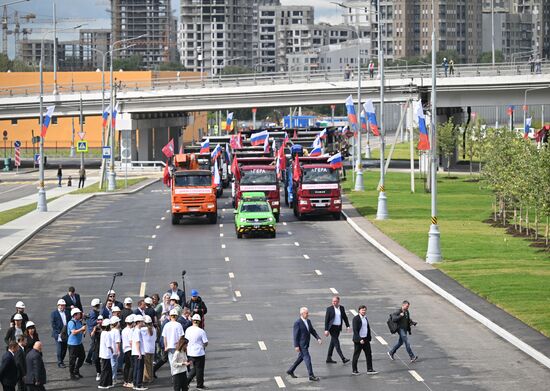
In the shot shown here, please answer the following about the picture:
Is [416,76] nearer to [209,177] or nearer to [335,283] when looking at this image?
[209,177]

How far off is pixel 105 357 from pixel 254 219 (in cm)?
2943

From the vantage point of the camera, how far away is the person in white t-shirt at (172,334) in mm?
26562

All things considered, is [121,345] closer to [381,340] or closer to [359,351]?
[359,351]

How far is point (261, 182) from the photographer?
6500 centimetres

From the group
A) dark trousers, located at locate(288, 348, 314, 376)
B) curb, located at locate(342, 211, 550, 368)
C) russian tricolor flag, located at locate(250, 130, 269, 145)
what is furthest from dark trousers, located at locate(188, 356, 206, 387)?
russian tricolor flag, located at locate(250, 130, 269, 145)

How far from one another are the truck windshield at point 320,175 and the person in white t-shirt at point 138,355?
125 ft

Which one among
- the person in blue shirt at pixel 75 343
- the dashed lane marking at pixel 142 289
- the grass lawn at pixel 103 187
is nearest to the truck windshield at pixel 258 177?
the dashed lane marking at pixel 142 289

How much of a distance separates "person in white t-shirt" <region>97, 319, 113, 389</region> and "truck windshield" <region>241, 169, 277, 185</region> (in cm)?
3804

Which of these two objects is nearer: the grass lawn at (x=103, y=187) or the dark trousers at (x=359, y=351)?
the dark trousers at (x=359, y=351)

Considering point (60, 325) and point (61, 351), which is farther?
point (60, 325)

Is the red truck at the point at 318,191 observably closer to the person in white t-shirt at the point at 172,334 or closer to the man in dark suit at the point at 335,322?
the man in dark suit at the point at 335,322

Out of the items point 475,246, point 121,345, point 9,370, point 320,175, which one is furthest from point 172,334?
point 320,175

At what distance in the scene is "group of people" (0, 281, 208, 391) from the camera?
24453mm

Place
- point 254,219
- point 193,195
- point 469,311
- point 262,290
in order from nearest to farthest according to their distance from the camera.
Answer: point 469,311
point 262,290
point 254,219
point 193,195
